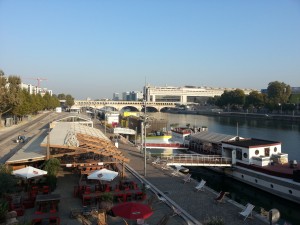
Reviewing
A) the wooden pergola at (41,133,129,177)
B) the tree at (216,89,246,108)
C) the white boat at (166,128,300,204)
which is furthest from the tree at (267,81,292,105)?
the wooden pergola at (41,133,129,177)

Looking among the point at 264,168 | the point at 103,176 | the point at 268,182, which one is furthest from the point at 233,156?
the point at 103,176

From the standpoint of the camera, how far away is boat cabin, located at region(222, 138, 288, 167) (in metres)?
25.5

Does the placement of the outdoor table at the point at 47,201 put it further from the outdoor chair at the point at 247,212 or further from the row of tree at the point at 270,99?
the row of tree at the point at 270,99

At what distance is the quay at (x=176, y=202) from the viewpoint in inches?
517

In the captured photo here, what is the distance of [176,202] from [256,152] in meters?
13.2

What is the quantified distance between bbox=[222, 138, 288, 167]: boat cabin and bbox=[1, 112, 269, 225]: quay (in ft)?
25.1

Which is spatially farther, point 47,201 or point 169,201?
point 169,201

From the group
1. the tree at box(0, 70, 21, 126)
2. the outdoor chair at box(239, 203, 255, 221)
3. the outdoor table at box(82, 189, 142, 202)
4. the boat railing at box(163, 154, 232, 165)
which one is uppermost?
the tree at box(0, 70, 21, 126)

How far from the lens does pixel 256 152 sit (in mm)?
26125

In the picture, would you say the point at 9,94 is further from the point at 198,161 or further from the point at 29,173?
the point at 29,173

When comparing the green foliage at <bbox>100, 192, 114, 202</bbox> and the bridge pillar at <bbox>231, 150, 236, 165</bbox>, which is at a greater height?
the green foliage at <bbox>100, 192, 114, 202</bbox>

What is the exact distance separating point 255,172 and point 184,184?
850cm

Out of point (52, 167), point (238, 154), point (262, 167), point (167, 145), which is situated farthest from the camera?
point (167, 145)

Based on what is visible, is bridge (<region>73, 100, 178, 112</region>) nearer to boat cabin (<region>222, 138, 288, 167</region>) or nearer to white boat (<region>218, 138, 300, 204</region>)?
boat cabin (<region>222, 138, 288, 167</region>)
